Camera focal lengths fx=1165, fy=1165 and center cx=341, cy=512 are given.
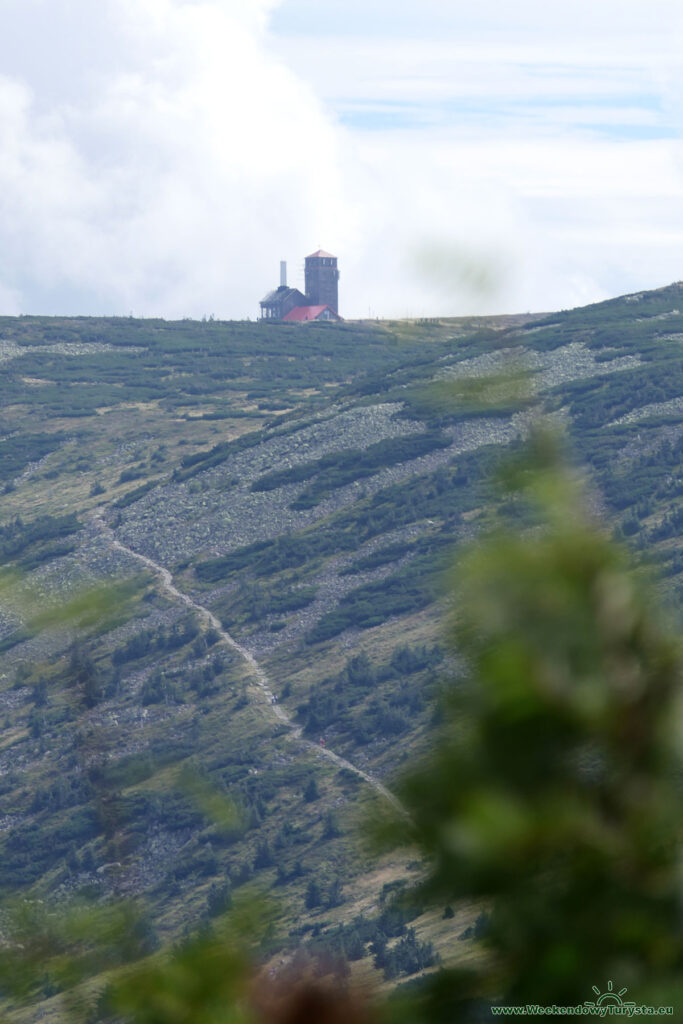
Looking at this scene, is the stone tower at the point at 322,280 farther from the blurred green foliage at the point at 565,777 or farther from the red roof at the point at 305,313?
the blurred green foliage at the point at 565,777

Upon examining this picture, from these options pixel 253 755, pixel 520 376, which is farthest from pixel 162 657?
pixel 520 376

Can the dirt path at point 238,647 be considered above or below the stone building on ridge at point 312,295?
below

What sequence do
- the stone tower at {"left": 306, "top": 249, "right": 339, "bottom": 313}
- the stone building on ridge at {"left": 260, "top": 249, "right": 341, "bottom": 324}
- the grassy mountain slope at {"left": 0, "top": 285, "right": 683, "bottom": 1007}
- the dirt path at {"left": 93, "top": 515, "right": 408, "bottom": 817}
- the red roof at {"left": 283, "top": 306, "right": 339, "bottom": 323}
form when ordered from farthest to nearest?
the stone tower at {"left": 306, "top": 249, "right": 339, "bottom": 313} < the stone building on ridge at {"left": 260, "top": 249, "right": 341, "bottom": 324} < the red roof at {"left": 283, "top": 306, "right": 339, "bottom": 323} < the dirt path at {"left": 93, "top": 515, "right": 408, "bottom": 817} < the grassy mountain slope at {"left": 0, "top": 285, "right": 683, "bottom": 1007}

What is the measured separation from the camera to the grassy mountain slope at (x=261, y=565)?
1817 cm

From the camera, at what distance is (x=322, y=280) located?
111 meters

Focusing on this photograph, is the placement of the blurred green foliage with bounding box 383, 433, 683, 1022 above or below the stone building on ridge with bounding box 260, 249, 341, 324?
below

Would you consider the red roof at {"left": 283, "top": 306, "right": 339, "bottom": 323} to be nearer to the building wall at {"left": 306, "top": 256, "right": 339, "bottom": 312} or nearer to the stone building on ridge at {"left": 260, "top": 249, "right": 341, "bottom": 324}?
the stone building on ridge at {"left": 260, "top": 249, "right": 341, "bottom": 324}

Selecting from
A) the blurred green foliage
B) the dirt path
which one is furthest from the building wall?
the blurred green foliage

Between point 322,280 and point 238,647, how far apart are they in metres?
79.3

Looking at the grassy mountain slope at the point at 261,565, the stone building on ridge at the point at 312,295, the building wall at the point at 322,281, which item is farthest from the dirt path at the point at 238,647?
the building wall at the point at 322,281

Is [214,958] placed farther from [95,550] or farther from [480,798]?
[95,550]

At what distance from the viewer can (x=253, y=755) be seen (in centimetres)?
2898

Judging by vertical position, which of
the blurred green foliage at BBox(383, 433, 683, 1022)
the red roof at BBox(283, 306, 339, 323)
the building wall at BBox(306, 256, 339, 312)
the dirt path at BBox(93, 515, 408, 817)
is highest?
the building wall at BBox(306, 256, 339, 312)

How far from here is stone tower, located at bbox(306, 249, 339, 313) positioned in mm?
111250
